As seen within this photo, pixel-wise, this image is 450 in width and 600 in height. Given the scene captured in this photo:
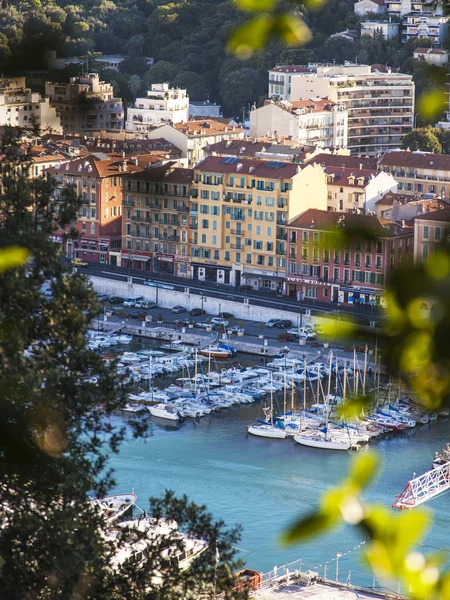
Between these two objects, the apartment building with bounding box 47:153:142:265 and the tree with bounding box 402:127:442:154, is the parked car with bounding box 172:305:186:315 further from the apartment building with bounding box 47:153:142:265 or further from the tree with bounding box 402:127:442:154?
the tree with bounding box 402:127:442:154

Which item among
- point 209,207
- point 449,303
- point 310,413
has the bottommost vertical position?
point 310,413

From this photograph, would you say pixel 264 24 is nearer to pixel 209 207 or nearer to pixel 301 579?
pixel 301 579

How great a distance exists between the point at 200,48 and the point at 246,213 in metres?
6.50

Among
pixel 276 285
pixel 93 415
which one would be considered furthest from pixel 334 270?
pixel 93 415

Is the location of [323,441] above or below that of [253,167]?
below

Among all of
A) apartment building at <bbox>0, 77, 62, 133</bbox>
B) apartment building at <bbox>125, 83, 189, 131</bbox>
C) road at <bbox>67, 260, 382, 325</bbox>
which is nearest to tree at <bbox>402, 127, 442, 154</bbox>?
apartment building at <bbox>125, 83, 189, 131</bbox>

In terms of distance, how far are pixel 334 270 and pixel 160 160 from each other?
7.00ft

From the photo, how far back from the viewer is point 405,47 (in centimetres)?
1530

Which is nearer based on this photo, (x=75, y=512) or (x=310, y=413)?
(x=75, y=512)

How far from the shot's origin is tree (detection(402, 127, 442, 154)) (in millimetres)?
12477

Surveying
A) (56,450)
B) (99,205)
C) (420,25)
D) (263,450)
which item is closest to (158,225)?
(99,205)

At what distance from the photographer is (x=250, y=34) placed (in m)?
0.56

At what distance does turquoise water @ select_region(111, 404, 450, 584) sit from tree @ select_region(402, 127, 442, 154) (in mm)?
5560

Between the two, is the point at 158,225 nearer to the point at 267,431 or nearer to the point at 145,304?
the point at 145,304
